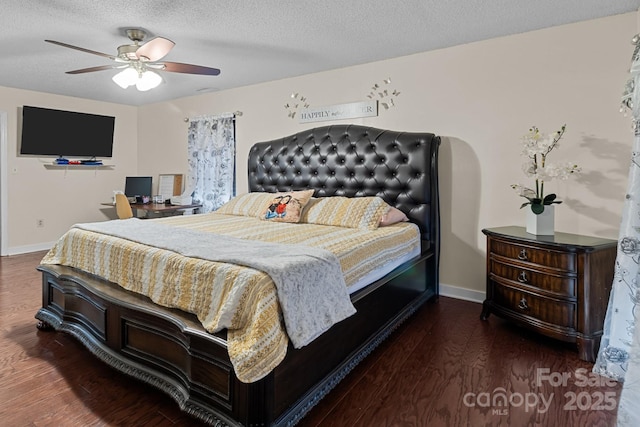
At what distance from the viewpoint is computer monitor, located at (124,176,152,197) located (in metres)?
5.57

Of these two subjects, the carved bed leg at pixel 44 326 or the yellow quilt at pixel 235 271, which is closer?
the yellow quilt at pixel 235 271

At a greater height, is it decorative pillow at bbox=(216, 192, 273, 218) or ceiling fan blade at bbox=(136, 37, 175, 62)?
ceiling fan blade at bbox=(136, 37, 175, 62)

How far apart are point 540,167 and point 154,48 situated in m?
2.86

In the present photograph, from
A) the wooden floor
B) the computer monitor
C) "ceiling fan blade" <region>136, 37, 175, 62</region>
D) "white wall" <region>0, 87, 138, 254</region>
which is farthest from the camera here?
the computer monitor

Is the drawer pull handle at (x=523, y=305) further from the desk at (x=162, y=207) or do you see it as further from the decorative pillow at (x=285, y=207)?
the desk at (x=162, y=207)

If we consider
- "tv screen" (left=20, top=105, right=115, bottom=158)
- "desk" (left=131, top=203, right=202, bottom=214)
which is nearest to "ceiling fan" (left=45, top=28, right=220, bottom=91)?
"desk" (left=131, top=203, right=202, bottom=214)

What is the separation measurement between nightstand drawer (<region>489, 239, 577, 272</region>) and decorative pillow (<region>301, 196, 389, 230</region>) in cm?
90

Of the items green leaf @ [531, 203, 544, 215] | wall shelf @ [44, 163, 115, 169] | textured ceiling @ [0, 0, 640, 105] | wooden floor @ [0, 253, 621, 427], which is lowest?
wooden floor @ [0, 253, 621, 427]

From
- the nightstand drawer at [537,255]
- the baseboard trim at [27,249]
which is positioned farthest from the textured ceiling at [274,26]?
the baseboard trim at [27,249]

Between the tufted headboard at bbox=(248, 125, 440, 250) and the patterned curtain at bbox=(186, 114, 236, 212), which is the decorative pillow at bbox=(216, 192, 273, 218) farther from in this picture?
the patterned curtain at bbox=(186, 114, 236, 212)

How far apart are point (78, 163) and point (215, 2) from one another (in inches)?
166

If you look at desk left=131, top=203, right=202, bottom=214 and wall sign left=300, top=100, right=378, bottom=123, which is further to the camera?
desk left=131, top=203, right=202, bottom=214

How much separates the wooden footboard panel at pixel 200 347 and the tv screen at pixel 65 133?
10.9ft

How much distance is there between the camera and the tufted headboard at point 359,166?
3182 millimetres
